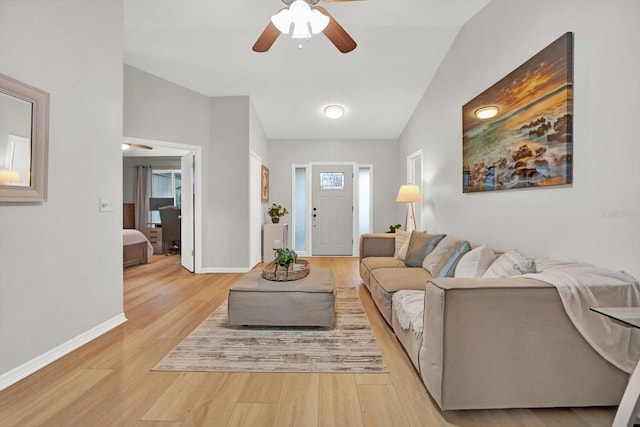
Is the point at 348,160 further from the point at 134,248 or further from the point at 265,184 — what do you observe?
the point at 134,248

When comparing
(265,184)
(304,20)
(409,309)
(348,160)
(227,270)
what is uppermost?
(304,20)

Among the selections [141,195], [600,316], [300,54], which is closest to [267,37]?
[300,54]

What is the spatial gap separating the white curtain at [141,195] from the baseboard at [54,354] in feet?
18.2

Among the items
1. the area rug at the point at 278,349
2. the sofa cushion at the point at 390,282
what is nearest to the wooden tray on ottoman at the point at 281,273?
the area rug at the point at 278,349

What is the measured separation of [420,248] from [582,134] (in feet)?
6.15

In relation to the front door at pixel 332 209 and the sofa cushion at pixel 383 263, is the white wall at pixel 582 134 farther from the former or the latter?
the front door at pixel 332 209

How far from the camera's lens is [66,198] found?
89.4 inches

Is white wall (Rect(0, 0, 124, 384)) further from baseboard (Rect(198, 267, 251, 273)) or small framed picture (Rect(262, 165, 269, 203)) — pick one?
small framed picture (Rect(262, 165, 269, 203))

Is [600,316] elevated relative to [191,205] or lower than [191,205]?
lower

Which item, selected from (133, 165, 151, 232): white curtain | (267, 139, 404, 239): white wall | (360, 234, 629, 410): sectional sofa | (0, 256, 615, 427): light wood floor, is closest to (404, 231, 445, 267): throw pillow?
(0, 256, 615, 427): light wood floor

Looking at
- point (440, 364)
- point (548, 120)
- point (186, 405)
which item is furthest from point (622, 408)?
point (186, 405)

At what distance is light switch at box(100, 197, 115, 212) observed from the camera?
8.64ft

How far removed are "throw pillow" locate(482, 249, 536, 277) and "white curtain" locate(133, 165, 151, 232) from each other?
775cm

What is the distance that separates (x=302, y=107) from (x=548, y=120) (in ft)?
12.6
